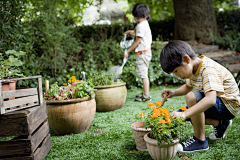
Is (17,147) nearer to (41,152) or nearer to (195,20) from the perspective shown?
(41,152)

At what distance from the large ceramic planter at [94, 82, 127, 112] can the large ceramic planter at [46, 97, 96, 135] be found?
0.81 metres

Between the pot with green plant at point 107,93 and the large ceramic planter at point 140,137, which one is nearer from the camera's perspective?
the large ceramic planter at point 140,137

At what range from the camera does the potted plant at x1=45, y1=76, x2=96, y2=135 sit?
91.1 inches

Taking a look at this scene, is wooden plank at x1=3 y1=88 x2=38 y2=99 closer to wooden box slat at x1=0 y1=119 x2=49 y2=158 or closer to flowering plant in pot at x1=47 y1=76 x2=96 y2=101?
wooden box slat at x1=0 y1=119 x2=49 y2=158

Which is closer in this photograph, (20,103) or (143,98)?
(20,103)

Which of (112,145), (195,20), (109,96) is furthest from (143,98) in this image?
(195,20)

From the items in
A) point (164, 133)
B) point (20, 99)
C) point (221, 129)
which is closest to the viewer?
point (164, 133)

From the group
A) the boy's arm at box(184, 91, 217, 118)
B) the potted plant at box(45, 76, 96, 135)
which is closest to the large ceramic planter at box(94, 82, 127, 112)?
the potted plant at box(45, 76, 96, 135)

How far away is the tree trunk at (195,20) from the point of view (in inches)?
254

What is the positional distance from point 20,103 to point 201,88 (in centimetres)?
146

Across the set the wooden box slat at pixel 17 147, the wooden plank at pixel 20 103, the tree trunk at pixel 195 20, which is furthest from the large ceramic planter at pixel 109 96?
the tree trunk at pixel 195 20

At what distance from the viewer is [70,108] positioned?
7.61ft

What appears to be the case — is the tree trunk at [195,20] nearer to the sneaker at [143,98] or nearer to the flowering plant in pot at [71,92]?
the sneaker at [143,98]

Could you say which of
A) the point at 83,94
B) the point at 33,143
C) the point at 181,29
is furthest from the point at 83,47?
the point at 33,143
